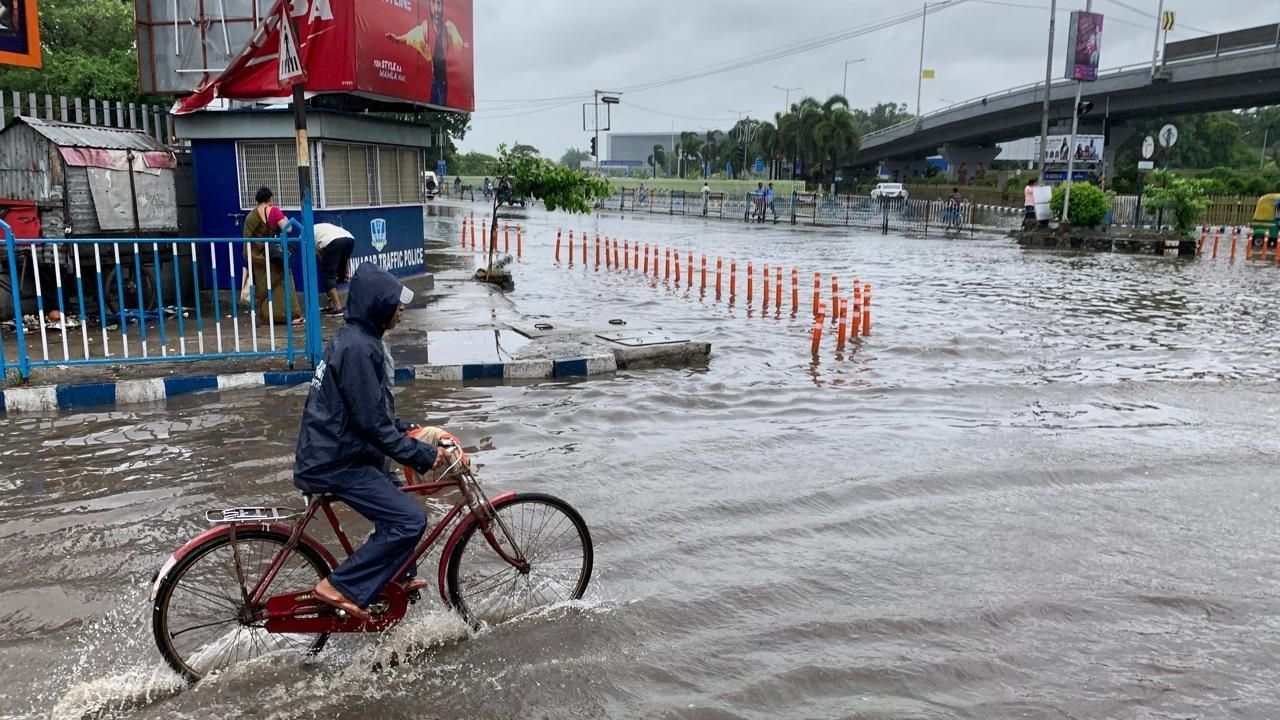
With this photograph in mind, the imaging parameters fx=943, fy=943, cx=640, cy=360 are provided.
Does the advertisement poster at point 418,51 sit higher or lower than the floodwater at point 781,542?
higher

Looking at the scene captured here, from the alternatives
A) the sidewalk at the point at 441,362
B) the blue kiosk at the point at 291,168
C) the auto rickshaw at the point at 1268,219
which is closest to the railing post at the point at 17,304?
the sidewalk at the point at 441,362

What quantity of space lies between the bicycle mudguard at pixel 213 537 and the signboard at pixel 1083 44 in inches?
1526

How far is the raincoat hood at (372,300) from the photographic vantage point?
411 centimetres

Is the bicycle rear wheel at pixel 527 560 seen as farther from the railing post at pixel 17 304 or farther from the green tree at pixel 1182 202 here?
the green tree at pixel 1182 202

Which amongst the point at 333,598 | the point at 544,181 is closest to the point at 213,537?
the point at 333,598

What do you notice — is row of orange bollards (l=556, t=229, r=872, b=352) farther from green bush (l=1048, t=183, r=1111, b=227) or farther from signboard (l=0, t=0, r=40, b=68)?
green bush (l=1048, t=183, r=1111, b=227)

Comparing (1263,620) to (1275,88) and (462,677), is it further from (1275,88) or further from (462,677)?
(1275,88)

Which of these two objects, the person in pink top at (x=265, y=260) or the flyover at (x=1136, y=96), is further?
the flyover at (x=1136, y=96)

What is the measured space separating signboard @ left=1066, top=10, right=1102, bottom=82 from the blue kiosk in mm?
30116

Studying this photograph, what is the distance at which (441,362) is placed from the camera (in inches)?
406

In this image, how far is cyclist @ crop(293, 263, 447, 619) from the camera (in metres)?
4.04

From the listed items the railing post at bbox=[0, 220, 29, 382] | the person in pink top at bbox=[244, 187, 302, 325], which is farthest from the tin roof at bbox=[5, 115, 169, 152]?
the railing post at bbox=[0, 220, 29, 382]

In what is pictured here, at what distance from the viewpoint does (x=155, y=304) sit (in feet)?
41.0

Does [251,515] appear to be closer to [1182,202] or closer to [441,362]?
[441,362]
